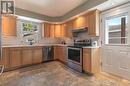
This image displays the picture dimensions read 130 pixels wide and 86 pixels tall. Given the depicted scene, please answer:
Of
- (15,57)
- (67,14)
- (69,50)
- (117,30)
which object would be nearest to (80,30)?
(69,50)

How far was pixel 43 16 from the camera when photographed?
567cm

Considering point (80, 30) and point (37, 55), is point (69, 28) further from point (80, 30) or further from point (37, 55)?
point (37, 55)

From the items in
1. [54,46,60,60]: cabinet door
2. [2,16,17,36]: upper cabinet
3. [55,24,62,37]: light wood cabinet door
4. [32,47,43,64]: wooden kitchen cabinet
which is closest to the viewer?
[2,16,17,36]: upper cabinet

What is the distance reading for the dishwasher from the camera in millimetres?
5483

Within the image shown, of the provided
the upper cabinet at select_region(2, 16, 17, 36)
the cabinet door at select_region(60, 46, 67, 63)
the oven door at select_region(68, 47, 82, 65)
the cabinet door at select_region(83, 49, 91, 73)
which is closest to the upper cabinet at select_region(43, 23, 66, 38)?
the cabinet door at select_region(60, 46, 67, 63)

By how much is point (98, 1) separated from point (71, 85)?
2.54 m

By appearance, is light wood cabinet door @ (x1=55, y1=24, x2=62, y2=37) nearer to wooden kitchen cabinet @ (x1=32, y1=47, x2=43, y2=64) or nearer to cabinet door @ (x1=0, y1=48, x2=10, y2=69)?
wooden kitchen cabinet @ (x1=32, y1=47, x2=43, y2=64)

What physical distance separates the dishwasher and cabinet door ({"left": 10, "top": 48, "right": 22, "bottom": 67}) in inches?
56.0

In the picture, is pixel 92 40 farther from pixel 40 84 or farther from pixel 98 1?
pixel 40 84

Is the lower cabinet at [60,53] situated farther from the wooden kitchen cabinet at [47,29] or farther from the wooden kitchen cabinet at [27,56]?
the wooden kitchen cabinet at [27,56]

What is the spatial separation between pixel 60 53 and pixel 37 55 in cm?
120

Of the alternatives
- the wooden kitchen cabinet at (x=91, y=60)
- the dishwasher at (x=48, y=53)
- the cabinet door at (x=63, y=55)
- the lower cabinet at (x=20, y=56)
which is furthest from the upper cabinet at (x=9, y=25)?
the wooden kitchen cabinet at (x=91, y=60)

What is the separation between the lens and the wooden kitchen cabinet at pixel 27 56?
14.6ft

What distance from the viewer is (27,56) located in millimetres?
4594
